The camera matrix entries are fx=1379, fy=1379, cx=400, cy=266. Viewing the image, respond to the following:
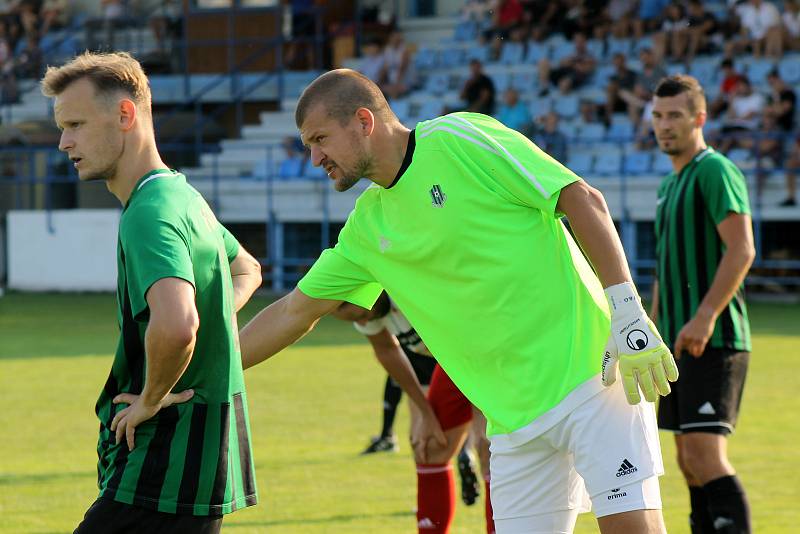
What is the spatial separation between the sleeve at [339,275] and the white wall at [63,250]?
18.3m

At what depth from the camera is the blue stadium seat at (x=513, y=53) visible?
2506cm

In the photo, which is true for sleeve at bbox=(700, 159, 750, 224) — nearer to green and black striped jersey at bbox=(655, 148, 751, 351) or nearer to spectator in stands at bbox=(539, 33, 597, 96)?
green and black striped jersey at bbox=(655, 148, 751, 351)

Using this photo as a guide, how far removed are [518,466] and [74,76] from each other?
5.85 ft

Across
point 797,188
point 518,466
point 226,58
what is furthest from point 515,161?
point 226,58

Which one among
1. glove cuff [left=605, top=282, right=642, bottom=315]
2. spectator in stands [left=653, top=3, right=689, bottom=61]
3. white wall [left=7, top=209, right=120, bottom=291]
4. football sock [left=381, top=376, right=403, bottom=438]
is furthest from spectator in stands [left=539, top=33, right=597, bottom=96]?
glove cuff [left=605, top=282, right=642, bottom=315]

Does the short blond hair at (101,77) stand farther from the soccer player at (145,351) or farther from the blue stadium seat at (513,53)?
→ the blue stadium seat at (513,53)

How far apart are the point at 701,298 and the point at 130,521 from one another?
3217mm

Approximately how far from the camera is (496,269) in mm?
4242

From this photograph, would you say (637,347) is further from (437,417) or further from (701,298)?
(437,417)

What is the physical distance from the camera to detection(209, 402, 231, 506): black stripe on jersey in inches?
157

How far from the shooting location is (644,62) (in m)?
21.9

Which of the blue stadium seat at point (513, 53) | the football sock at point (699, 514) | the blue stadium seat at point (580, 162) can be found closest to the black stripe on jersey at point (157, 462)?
the football sock at point (699, 514)

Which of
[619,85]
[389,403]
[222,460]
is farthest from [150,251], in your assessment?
[619,85]

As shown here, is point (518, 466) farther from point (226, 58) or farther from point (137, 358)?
point (226, 58)
